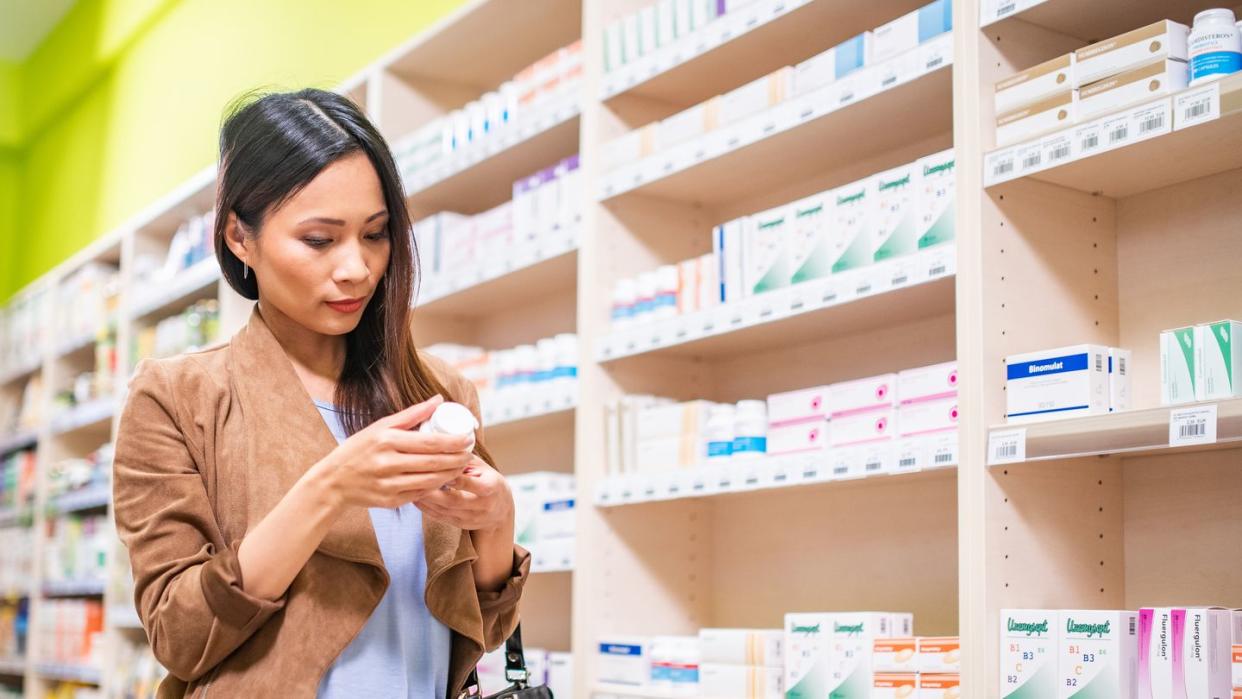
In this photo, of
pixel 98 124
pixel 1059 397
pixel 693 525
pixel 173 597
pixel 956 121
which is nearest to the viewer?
pixel 173 597

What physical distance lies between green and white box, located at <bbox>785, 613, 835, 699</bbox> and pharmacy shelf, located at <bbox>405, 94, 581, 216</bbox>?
1.74 metres

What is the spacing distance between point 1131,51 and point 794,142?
106 centimetres

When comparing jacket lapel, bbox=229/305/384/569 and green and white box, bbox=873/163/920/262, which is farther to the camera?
green and white box, bbox=873/163/920/262

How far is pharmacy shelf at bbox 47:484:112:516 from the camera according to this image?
679 centimetres

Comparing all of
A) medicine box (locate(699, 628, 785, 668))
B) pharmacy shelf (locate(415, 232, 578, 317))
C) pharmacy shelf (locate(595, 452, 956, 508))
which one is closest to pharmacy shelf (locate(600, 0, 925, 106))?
pharmacy shelf (locate(415, 232, 578, 317))

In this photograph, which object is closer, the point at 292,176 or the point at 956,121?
the point at 292,176

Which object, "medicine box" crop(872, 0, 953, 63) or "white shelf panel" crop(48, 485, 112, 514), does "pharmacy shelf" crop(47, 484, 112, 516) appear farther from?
"medicine box" crop(872, 0, 953, 63)

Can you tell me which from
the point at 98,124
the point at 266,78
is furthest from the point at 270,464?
the point at 98,124

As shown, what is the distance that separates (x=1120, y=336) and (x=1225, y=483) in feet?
1.23

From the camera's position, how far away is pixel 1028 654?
246 centimetres

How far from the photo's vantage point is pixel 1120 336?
2814 mm

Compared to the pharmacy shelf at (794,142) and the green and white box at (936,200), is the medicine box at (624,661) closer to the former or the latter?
the pharmacy shelf at (794,142)

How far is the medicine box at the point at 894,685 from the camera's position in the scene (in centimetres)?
271

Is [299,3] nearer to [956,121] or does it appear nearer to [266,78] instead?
[266,78]
